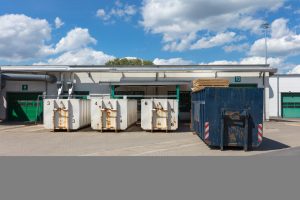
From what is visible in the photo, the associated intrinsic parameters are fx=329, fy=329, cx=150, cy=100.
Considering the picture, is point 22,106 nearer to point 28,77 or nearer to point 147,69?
point 28,77

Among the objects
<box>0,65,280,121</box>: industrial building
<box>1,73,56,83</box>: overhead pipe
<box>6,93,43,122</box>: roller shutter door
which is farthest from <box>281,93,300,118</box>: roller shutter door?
<box>6,93,43,122</box>: roller shutter door

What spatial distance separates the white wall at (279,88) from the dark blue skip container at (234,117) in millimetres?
25278

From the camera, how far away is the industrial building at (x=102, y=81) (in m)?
26.6

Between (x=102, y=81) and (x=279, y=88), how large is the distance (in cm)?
2004

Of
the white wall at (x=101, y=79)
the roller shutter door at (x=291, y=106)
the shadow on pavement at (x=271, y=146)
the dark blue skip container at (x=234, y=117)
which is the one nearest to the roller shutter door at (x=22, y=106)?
the white wall at (x=101, y=79)

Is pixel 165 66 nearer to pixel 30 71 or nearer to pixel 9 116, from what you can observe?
pixel 30 71

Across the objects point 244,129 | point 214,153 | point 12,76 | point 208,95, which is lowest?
point 214,153

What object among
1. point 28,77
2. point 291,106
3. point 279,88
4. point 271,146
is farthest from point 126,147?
point 291,106

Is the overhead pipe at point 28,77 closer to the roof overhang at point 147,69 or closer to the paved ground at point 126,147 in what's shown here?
the roof overhang at point 147,69

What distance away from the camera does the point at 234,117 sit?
1177 cm

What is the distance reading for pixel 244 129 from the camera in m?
11.8

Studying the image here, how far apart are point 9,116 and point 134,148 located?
1890 cm

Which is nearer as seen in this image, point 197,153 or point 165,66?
point 197,153

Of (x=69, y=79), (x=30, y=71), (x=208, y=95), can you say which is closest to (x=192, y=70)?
(x=69, y=79)
